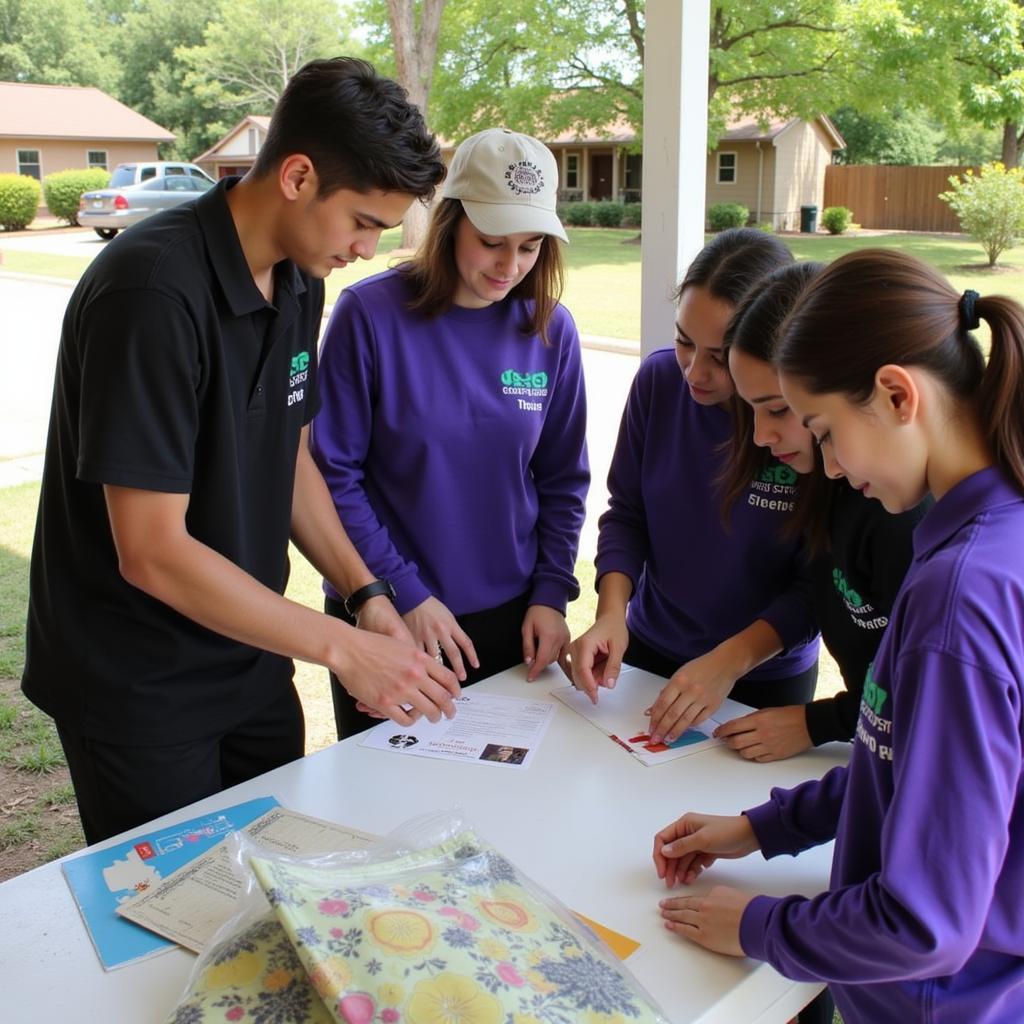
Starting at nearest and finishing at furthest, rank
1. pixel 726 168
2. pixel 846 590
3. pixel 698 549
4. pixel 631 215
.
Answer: pixel 846 590 → pixel 698 549 → pixel 631 215 → pixel 726 168

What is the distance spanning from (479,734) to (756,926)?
0.69 m

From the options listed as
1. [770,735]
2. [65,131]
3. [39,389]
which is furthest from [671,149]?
[65,131]

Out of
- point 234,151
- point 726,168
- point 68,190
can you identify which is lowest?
point 68,190

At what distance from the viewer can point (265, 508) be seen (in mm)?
1704

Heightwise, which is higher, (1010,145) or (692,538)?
(1010,145)

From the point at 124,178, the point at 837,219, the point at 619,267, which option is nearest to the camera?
the point at 619,267

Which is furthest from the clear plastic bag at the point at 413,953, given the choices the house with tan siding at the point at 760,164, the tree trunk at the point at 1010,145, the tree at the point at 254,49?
the tree at the point at 254,49

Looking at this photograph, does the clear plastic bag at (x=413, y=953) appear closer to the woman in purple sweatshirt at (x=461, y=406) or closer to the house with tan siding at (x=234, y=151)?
the woman in purple sweatshirt at (x=461, y=406)

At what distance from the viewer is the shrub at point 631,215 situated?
2536 cm

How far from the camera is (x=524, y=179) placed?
1930 mm

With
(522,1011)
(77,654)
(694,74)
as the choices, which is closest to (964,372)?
(522,1011)

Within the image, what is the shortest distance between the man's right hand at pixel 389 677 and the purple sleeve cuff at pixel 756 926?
0.55 m

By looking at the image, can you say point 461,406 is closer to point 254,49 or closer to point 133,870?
point 133,870

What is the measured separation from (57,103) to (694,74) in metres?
33.2
